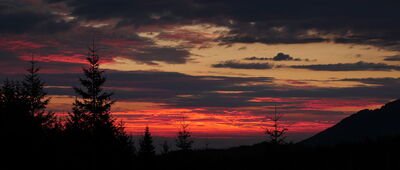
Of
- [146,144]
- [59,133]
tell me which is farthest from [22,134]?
[146,144]

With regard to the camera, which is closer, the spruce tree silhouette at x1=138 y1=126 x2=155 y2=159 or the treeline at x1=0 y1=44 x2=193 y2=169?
the treeline at x1=0 y1=44 x2=193 y2=169

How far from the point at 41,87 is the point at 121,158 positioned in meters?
14.9

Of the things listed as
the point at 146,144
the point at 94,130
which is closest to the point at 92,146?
the point at 94,130

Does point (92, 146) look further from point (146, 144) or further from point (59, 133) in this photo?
point (146, 144)

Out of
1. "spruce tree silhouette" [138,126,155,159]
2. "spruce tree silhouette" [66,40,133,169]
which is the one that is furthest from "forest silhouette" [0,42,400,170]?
"spruce tree silhouette" [138,126,155,159]

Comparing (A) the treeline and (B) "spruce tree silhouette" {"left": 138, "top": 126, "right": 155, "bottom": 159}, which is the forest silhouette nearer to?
(A) the treeline

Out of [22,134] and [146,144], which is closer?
[22,134]

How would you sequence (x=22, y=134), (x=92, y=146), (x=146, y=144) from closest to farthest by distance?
(x=22, y=134) → (x=92, y=146) → (x=146, y=144)

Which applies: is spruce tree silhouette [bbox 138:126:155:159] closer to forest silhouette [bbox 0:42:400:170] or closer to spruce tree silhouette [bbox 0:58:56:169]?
forest silhouette [bbox 0:42:400:170]

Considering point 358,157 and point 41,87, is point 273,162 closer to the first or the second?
point 358,157

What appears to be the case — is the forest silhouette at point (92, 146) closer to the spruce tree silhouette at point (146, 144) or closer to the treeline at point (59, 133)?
the treeline at point (59, 133)

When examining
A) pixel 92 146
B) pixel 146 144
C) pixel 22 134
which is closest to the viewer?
pixel 22 134

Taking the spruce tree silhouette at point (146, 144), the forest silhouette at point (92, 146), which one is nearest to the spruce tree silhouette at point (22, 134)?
the forest silhouette at point (92, 146)

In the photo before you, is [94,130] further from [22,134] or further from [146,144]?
[146,144]
